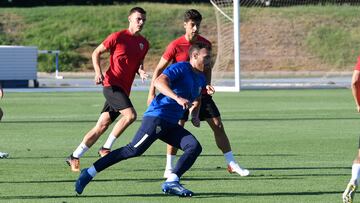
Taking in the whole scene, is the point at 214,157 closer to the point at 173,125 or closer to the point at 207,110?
the point at 207,110

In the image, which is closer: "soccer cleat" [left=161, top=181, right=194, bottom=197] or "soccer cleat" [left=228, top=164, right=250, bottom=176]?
"soccer cleat" [left=161, top=181, right=194, bottom=197]

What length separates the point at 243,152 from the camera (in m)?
15.6

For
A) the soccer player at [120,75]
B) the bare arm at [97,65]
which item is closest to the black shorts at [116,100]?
the soccer player at [120,75]

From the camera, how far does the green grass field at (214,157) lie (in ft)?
36.1

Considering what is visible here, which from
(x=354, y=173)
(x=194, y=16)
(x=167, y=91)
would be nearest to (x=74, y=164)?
(x=194, y=16)

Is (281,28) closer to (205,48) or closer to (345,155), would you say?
(345,155)

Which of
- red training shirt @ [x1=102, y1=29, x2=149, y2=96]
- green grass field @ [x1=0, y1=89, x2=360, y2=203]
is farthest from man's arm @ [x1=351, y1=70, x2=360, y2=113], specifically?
red training shirt @ [x1=102, y1=29, x2=149, y2=96]

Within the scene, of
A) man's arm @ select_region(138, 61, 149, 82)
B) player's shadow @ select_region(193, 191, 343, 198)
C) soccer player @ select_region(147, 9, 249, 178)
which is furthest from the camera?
man's arm @ select_region(138, 61, 149, 82)

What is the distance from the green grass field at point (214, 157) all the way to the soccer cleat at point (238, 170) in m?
0.09

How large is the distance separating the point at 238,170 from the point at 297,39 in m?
42.7

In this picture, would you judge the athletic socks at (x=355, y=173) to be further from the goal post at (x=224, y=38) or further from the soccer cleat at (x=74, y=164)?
the goal post at (x=224, y=38)

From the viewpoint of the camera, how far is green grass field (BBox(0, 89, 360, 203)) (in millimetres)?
11016

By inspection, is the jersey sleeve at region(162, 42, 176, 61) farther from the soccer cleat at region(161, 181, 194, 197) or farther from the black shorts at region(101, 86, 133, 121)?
the soccer cleat at region(161, 181, 194, 197)

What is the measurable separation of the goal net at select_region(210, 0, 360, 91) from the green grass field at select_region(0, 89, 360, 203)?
23.8 metres
